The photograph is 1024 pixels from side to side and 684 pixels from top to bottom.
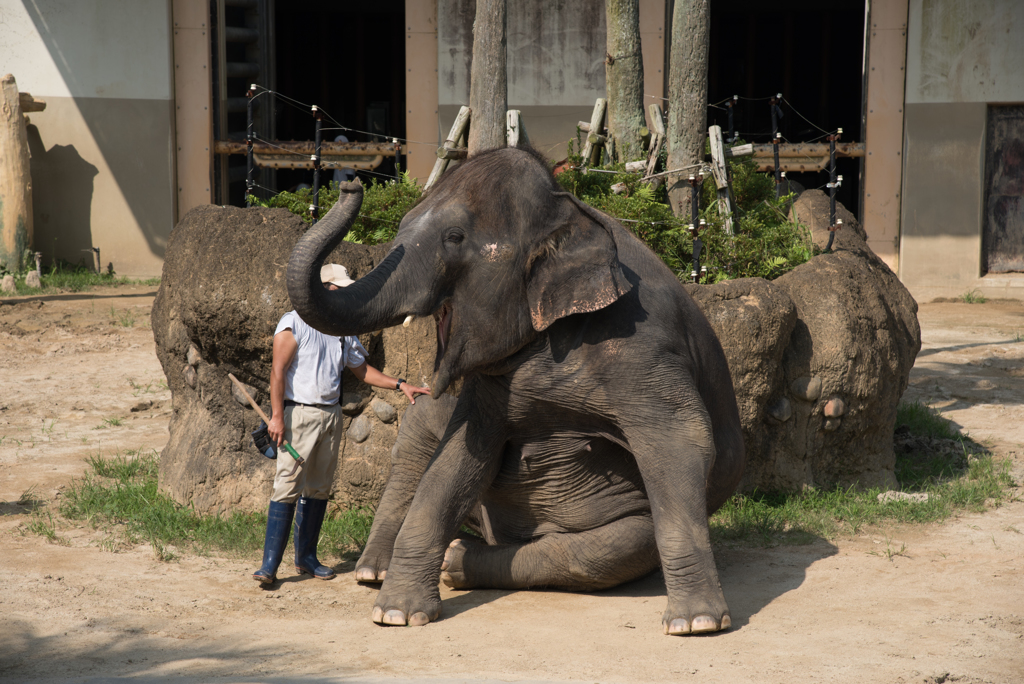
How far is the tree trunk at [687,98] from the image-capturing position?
25.8 ft

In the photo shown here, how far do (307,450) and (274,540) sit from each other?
0.46m

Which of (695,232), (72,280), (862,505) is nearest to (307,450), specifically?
(695,232)

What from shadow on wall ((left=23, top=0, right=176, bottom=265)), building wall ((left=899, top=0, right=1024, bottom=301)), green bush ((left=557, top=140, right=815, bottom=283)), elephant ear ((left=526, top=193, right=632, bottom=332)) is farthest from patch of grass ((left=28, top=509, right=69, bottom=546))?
building wall ((left=899, top=0, right=1024, bottom=301))

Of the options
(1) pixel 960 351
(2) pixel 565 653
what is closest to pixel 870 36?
(1) pixel 960 351

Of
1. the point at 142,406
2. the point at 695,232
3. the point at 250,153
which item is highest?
the point at 250,153

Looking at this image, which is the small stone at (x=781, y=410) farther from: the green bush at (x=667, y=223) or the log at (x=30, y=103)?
the log at (x=30, y=103)

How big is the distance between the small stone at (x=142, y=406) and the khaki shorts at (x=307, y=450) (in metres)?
3.93

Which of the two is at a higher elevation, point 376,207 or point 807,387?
point 376,207

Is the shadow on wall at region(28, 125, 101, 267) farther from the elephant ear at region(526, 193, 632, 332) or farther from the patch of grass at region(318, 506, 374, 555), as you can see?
the elephant ear at region(526, 193, 632, 332)

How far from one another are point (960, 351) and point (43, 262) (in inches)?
473

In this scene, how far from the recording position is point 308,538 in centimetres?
511

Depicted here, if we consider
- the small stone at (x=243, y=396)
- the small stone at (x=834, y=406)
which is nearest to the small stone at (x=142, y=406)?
the small stone at (x=243, y=396)

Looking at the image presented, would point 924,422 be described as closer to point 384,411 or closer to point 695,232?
point 695,232

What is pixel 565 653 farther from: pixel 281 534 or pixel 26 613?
pixel 26 613
